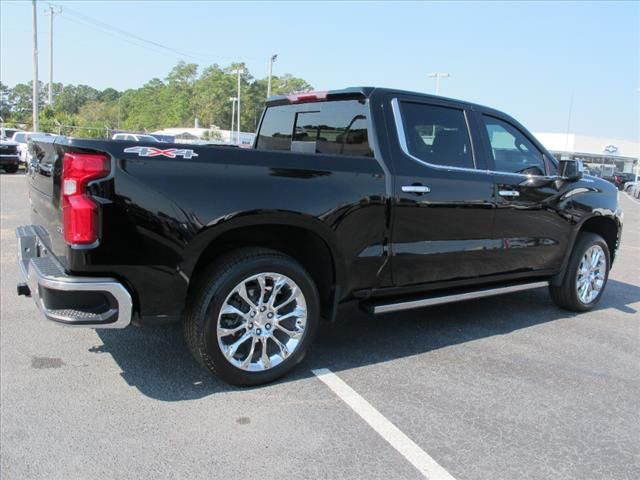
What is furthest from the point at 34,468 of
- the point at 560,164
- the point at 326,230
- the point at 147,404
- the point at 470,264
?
the point at 560,164

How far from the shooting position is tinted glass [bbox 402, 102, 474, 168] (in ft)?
13.8

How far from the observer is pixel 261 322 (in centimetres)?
355

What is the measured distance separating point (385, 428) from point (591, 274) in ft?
11.9

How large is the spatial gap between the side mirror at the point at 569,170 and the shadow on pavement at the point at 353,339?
1.41 metres

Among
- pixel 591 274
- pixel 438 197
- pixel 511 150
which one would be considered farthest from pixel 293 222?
pixel 591 274

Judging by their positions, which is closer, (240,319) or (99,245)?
(99,245)

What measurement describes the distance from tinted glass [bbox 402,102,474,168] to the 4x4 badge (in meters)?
1.73

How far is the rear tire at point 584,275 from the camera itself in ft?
18.2

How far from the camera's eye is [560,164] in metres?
5.21

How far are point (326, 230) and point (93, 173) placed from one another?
4.76 feet

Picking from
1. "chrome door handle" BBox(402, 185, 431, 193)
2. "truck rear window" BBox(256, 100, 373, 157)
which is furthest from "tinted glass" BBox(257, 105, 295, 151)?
"chrome door handle" BBox(402, 185, 431, 193)

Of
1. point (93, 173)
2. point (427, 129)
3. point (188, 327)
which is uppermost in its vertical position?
point (427, 129)

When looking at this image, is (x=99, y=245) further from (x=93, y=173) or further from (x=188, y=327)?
(x=188, y=327)

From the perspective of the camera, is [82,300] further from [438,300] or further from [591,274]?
[591,274]
